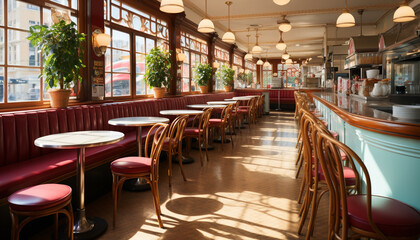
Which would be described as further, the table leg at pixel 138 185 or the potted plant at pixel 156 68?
the potted plant at pixel 156 68

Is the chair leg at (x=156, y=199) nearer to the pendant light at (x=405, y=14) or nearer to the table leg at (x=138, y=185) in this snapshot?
the table leg at (x=138, y=185)

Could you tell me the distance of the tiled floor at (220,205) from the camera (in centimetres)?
258

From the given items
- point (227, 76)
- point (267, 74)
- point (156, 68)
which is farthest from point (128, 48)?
point (267, 74)

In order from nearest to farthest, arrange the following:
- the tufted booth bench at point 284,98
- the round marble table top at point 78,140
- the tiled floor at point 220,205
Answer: the round marble table top at point 78,140 → the tiled floor at point 220,205 → the tufted booth bench at point 284,98

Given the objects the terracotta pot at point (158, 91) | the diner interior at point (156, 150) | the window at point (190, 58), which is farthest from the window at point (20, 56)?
the window at point (190, 58)

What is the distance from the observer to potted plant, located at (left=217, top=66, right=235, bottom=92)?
11945mm

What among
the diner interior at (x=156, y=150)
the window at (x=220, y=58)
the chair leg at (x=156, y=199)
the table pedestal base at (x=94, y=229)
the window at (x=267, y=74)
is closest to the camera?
the diner interior at (x=156, y=150)

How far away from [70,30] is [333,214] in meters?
3.59

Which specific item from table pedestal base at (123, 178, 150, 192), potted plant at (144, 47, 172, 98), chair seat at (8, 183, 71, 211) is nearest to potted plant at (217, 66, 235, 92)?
potted plant at (144, 47, 172, 98)

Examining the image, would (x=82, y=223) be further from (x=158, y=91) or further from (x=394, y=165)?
(x=158, y=91)

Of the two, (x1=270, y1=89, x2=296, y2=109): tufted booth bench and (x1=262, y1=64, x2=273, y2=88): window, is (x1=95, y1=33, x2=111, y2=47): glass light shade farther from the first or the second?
(x1=262, y1=64, x2=273, y2=88): window

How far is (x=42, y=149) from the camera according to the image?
331cm

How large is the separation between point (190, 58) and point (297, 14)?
373 centimetres

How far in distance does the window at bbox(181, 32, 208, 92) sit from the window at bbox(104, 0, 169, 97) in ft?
6.39
